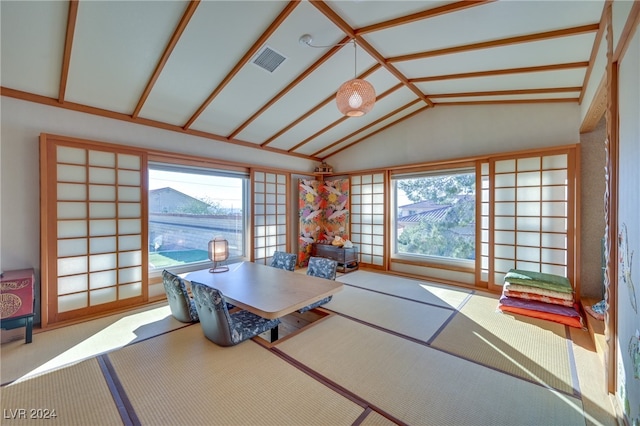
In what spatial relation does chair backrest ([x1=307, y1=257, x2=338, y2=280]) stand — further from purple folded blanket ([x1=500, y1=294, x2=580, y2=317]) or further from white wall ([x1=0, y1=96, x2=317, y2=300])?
white wall ([x1=0, y1=96, x2=317, y2=300])

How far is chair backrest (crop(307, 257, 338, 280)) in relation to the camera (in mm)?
3219

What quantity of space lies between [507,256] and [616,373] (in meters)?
2.60

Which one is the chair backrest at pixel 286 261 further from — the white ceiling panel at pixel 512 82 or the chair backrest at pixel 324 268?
the white ceiling panel at pixel 512 82

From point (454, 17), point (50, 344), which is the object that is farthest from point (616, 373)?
point (50, 344)

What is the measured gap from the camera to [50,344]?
2.54 meters

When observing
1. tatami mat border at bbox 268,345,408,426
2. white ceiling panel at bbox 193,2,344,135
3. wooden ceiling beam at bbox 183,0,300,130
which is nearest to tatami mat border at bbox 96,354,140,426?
tatami mat border at bbox 268,345,408,426

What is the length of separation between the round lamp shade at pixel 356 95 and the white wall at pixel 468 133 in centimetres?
294

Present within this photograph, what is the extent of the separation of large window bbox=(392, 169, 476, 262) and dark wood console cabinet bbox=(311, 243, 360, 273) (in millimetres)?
973

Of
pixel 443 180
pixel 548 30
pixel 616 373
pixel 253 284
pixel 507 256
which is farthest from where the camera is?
pixel 443 180

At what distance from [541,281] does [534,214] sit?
112 cm

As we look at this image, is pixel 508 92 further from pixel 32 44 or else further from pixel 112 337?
pixel 112 337

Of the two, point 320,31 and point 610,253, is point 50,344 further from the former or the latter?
point 610,253

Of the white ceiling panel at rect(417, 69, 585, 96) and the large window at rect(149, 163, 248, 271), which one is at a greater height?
the white ceiling panel at rect(417, 69, 585, 96)

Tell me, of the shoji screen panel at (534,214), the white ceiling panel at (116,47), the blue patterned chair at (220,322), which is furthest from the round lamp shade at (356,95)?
the shoji screen panel at (534,214)
